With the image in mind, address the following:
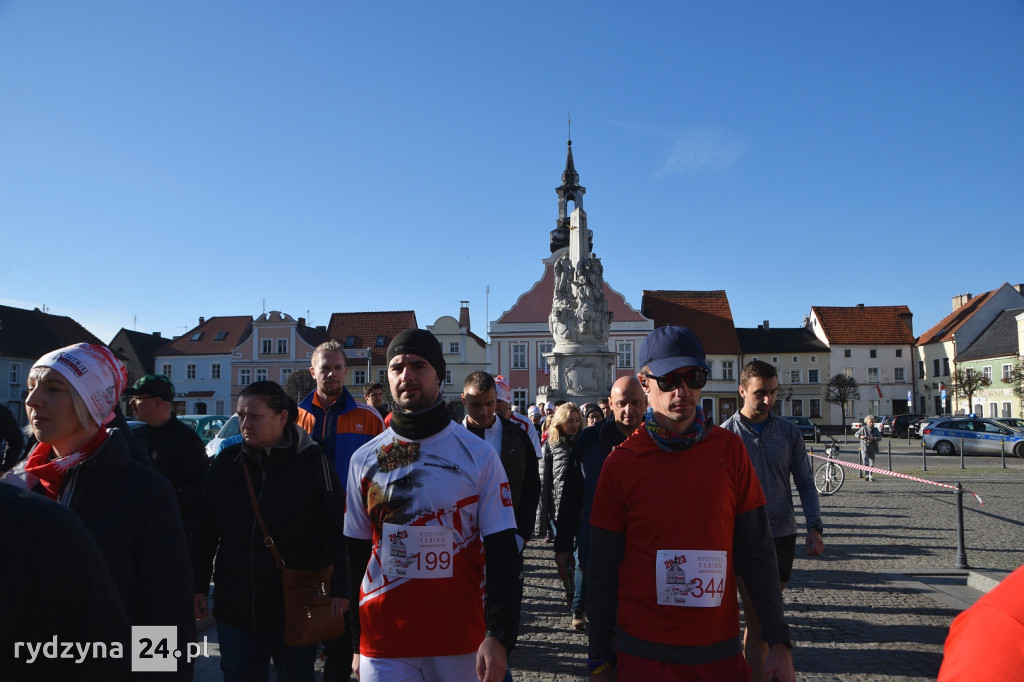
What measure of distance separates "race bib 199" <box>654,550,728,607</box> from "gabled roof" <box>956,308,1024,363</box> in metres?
56.8

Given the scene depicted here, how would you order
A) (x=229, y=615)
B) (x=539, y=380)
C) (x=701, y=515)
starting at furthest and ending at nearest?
(x=539, y=380)
(x=229, y=615)
(x=701, y=515)

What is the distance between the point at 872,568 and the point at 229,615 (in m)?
7.84

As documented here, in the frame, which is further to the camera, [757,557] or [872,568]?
[872,568]

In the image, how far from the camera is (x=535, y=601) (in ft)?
23.4

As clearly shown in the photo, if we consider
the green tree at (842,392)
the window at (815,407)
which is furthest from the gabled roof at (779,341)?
the green tree at (842,392)

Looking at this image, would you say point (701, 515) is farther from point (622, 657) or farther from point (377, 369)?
point (377, 369)

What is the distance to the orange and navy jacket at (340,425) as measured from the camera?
16.2 ft

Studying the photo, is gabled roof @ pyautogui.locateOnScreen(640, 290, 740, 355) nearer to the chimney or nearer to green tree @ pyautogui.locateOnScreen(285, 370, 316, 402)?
the chimney

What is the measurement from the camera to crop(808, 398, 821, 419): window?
61.7m

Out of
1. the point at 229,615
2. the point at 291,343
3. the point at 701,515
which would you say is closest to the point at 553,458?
the point at 229,615

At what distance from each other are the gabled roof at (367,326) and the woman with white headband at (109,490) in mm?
56105

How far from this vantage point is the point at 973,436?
2784 cm

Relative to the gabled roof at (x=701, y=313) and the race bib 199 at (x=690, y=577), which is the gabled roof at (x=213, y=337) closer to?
the gabled roof at (x=701, y=313)

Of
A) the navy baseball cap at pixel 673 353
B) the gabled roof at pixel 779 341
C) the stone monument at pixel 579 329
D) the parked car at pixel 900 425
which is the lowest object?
the parked car at pixel 900 425
